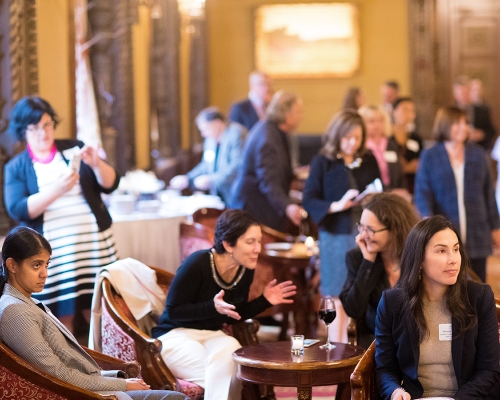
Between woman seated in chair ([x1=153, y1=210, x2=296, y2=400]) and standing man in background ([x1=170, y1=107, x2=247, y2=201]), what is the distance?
374 centimetres

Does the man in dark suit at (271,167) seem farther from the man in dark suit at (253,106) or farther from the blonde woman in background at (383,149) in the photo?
the man in dark suit at (253,106)

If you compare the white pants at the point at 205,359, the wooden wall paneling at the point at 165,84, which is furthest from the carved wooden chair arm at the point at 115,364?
the wooden wall paneling at the point at 165,84

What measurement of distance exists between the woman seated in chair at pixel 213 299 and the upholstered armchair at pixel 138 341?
0.11 meters

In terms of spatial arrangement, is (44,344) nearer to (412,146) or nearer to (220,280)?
(220,280)

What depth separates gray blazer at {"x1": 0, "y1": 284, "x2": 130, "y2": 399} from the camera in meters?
2.99

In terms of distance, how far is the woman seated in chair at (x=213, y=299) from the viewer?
3840 mm

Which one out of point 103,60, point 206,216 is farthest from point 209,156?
point 206,216

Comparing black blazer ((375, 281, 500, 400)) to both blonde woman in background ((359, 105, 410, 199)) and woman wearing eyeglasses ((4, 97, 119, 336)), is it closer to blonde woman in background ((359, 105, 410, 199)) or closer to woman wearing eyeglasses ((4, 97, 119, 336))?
woman wearing eyeglasses ((4, 97, 119, 336))

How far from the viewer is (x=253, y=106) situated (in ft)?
29.5

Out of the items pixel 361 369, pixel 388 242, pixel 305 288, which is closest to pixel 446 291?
pixel 361 369

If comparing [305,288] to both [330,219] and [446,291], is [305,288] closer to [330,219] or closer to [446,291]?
[330,219]

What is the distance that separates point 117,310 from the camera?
3.92 metres

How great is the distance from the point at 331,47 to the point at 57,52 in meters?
9.41

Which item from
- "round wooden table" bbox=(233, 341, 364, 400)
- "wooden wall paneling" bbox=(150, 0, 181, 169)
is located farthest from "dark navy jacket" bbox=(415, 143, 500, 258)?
"wooden wall paneling" bbox=(150, 0, 181, 169)
